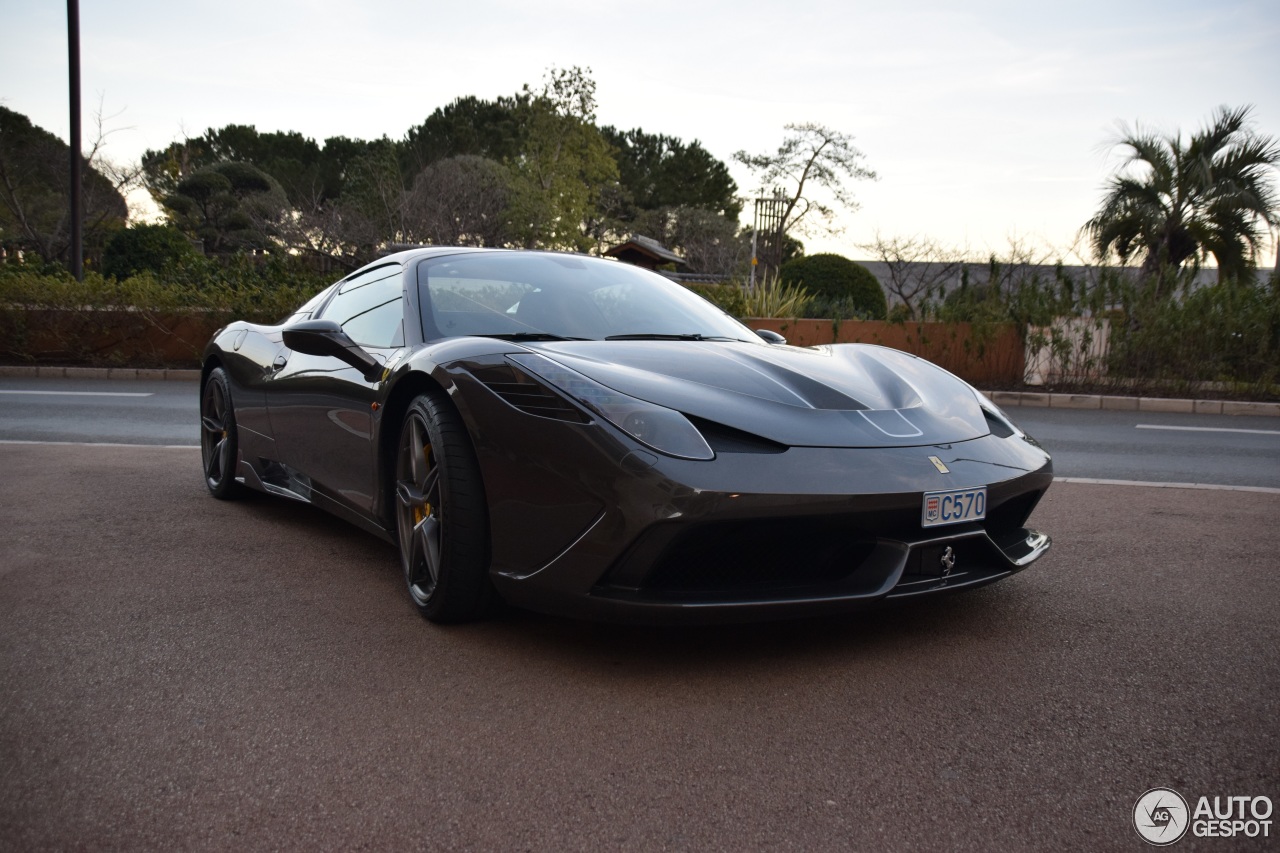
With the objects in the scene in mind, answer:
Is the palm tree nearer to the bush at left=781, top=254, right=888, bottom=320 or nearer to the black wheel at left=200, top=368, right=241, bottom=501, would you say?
the bush at left=781, top=254, right=888, bottom=320

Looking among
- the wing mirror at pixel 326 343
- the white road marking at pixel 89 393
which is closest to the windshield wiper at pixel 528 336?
the wing mirror at pixel 326 343

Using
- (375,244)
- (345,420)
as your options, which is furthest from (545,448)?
(375,244)

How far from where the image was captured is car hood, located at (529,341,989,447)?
270 centimetres

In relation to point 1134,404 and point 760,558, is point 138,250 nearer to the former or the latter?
point 1134,404

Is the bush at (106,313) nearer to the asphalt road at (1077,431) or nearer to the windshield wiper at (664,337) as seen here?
the asphalt road at (1077,431)

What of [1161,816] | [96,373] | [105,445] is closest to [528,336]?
[1161,816]

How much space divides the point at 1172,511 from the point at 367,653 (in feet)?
12.7

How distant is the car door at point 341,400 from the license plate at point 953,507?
5.88ft

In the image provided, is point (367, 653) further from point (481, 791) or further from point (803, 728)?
point (803, 728)

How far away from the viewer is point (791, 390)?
294 centimetres

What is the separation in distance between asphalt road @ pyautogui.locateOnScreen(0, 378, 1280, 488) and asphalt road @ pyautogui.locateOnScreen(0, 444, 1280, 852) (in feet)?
10.9

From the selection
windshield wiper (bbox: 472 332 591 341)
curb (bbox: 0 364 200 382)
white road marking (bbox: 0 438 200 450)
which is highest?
windshield wiper (bbox: 472 332 591 341)

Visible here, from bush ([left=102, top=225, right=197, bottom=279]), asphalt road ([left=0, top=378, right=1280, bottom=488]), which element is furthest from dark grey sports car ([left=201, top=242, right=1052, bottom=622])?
bush ([left=102, top=225, right=197, bottom=279])

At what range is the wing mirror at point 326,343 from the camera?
11.6ft
